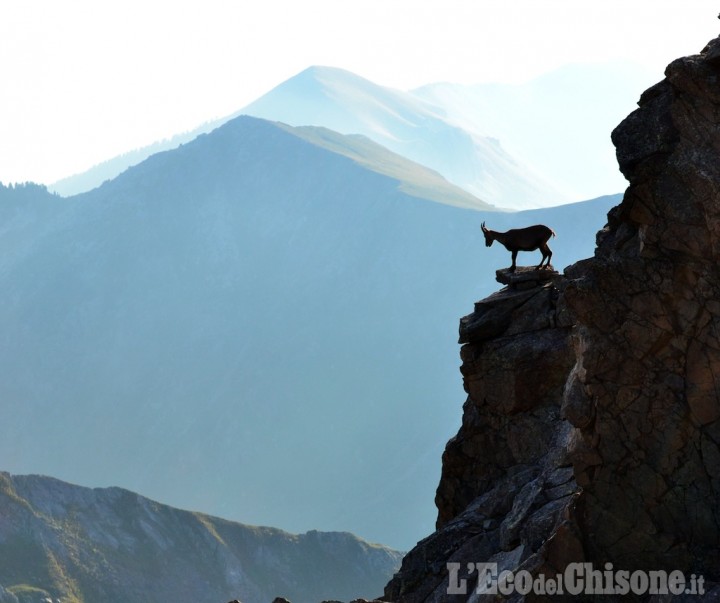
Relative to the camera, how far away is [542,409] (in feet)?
118

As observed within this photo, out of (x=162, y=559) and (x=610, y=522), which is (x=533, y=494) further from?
(x=162, y=559)

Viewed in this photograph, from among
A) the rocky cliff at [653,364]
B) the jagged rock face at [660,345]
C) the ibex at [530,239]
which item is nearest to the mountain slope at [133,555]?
the ibex at [530,239]

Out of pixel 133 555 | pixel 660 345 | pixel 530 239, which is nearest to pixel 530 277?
pixel 530 239

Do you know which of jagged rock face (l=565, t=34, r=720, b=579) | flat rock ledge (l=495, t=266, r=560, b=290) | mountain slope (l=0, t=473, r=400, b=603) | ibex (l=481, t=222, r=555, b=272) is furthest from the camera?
mountain slope (l=0, t=473, r=400, b=603)

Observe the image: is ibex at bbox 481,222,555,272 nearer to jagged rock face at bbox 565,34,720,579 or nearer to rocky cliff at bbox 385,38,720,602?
rocky cliff at bbox 385,38,720,602

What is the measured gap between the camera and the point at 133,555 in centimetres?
17550

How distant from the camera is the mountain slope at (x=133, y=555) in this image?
528ft

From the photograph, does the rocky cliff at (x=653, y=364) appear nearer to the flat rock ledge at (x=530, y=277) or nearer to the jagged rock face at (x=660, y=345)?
the jagged rock face at (x=660, y=345)

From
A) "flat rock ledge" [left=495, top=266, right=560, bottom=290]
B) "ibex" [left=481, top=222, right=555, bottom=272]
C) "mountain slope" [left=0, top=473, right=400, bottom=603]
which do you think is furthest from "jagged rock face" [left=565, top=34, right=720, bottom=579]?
"mountain slope" [left=0, top=473, right=400, bottom=603]

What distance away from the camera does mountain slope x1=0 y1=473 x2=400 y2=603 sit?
161 meters

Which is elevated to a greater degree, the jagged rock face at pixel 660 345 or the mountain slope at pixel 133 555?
the mountain slope at pixel 133 555

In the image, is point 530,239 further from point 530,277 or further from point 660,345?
point 660,345

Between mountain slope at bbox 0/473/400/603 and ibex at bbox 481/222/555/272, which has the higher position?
mountain slope at bbox 0/473/400/603

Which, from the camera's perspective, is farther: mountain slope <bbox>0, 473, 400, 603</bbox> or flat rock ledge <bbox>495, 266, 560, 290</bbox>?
mountain slope <bbox>0, 473, 400, 603</bbox>
